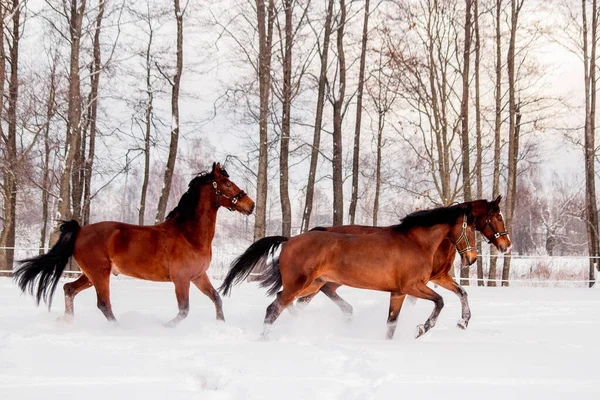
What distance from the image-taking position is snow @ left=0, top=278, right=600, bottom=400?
336 cm

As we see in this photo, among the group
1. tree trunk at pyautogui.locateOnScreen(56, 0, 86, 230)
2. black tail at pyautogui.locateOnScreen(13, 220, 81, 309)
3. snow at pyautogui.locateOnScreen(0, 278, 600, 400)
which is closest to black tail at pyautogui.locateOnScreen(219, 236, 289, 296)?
snow at pyautogui.locateOnScreen(0, 278, 600, 400)

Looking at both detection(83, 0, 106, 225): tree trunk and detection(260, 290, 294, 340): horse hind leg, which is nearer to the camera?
detection(260, 290, 294, 340): horse hind leg

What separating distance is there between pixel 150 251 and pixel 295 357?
2579 millimetres

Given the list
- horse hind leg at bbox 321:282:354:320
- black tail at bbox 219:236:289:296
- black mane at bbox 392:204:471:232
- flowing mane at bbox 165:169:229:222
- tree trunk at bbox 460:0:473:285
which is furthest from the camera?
tree trunk at bbox 460:0:473:285


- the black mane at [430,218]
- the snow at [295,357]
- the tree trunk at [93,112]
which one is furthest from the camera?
the tree trunk at [93,112]

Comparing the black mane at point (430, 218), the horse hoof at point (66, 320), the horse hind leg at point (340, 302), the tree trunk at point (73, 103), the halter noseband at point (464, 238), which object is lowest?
the horse hoof at point (66, 320)

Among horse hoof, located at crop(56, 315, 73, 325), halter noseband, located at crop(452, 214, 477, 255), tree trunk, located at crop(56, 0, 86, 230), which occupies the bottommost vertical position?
horse hoof, located at crop(56, 315, 73, 325)

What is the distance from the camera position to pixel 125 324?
6238mm

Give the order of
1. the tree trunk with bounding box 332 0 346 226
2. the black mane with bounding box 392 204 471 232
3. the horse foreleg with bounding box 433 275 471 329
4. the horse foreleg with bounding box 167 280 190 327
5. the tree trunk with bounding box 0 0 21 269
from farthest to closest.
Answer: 1. the tree trunk with bounding box 332 0 346 226
2. the tree trunk with bounding box 0 0 21 269
3. the horse foreleg with bounding box 433 275 471 329
4. the black mane with bounding box 392 204 471 232
5. the horse foreleg with bounding box 167 280 190 327

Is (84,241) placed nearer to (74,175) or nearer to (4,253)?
(4,253)

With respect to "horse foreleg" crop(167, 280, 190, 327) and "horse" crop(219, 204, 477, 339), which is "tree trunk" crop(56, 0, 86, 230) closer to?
"horse foreleg" crop(167, 280, 190, 327)

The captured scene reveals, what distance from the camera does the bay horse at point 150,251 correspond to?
6152mm

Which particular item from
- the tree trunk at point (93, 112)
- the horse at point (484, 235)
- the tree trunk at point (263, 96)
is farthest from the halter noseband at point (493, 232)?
the tree trunk at point (93, 112)

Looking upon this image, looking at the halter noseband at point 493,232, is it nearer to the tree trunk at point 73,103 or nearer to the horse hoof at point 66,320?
the horse hoof at point 66,320
